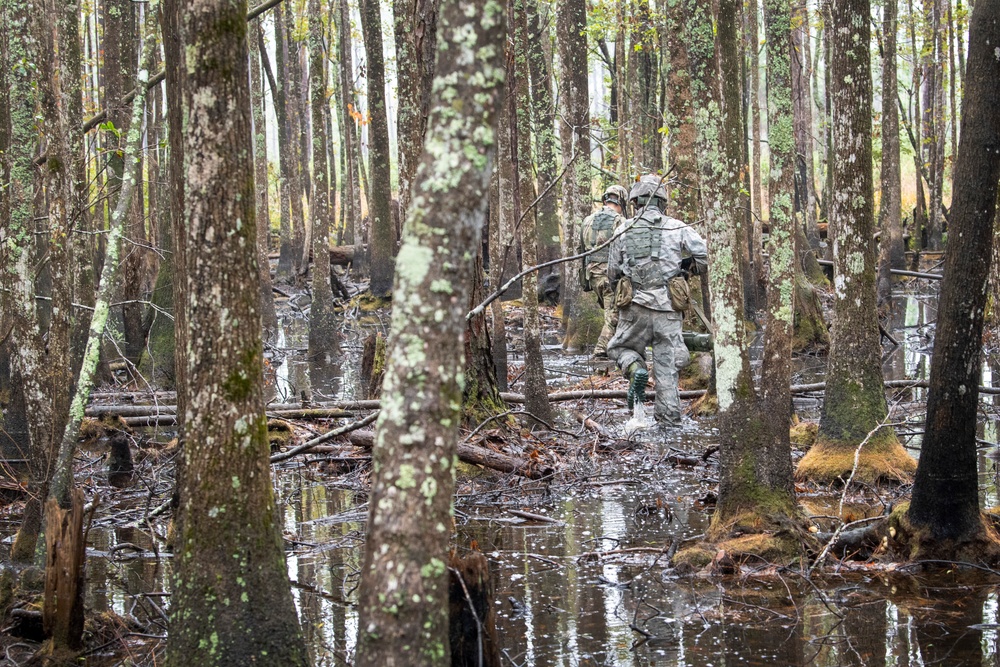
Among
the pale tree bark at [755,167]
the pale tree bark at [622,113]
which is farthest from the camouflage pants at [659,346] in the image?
the pale tree bark at [622,113]

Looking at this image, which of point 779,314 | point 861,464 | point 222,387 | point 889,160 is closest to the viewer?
point 222,387

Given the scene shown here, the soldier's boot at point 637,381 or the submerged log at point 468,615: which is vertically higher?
the soldier's boot at point 637,381

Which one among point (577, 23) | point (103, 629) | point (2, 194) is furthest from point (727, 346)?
point (577, 23)

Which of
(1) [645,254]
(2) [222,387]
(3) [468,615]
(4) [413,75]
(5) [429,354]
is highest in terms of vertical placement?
(4) [413,75]

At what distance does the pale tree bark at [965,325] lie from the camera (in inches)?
210

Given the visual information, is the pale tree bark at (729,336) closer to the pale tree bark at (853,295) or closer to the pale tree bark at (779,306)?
the pale tree bark at (779,306)

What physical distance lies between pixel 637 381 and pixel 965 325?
449cm

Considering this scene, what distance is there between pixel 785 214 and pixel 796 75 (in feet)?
65.0

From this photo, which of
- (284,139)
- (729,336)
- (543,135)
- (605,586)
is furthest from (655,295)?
(284,139)

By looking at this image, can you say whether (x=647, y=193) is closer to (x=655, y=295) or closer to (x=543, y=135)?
(x=655, y=295)

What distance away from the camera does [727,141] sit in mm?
5867

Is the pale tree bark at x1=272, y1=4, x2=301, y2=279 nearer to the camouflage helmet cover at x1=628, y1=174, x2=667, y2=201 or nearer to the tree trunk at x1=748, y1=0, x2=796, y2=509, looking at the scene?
the camouflage helmet cover at x1=628, y1=174, x2=667, y2=201

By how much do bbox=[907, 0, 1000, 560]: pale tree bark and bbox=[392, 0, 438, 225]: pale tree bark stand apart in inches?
144

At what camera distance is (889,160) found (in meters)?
20.8
